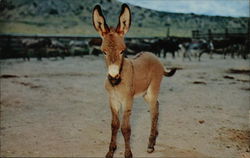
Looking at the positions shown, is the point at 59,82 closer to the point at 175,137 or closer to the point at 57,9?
the point at 175,137

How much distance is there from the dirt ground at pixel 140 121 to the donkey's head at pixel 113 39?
0.99m

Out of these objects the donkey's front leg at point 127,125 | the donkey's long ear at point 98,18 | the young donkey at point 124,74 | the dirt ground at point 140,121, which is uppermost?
the donkey's long ear at point 98,18

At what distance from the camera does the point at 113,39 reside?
3.18 feet

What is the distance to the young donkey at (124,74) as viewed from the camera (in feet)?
3.03

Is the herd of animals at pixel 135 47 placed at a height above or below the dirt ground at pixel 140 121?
above

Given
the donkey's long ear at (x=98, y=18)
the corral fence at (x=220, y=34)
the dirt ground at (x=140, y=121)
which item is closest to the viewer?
the donkey's long ear at (x=98, y=18)

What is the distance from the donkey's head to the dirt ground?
0.99m

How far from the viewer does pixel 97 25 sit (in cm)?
90

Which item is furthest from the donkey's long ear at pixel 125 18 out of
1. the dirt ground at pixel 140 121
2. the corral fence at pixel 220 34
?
the corral fence at pixel 220 34

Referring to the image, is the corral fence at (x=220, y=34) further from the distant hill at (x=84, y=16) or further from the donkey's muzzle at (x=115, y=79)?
the donkey's muzzle at (x=115, y=79)

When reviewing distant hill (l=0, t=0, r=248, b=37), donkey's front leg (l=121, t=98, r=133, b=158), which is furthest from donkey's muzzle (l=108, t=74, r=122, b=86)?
distant hill (l=0, t=0, r=248, b=37)

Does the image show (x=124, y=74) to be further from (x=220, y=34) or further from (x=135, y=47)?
(x=220, y=34)

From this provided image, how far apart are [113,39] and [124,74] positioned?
0.16m

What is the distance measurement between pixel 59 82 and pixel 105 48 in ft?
41.8
